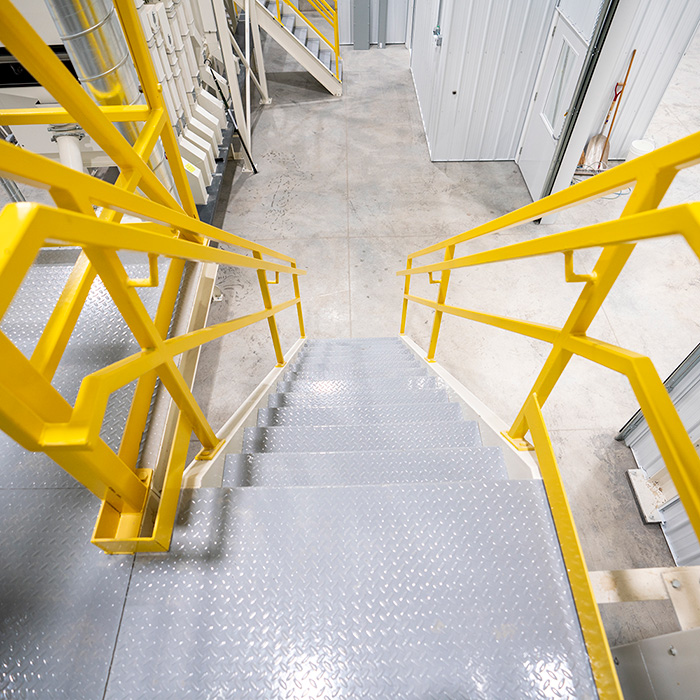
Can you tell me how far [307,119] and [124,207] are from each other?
22.5ft

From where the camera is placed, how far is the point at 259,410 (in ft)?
8.64

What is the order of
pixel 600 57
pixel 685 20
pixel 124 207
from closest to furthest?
pixel 124 207, pixel 600 57, pixel 685 20

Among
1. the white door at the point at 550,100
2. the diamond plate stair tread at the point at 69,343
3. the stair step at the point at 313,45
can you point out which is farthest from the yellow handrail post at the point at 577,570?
the stair step at the point at 313,45

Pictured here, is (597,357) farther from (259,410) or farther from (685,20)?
(685,20)

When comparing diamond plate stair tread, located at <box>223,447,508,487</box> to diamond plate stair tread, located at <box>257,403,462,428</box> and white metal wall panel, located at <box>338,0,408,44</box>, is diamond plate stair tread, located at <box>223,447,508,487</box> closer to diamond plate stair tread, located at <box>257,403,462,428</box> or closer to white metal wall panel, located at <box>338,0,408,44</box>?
diamond plate stair tread, located at <box>257,403,462,428</box>

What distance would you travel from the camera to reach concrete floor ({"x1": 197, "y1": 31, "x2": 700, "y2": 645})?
346 centimetres

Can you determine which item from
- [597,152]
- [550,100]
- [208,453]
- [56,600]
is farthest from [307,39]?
[56,600]

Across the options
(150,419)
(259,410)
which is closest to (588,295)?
(150,419)

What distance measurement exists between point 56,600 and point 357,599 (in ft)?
3.00

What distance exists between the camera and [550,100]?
5242mm

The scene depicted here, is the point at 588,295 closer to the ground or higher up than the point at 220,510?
higher up

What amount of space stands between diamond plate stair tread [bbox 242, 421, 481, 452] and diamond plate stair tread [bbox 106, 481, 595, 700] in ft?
2.36

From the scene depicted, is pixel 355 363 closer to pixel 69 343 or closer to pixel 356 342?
pixel 356 342

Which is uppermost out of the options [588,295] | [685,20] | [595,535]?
[588,295]
